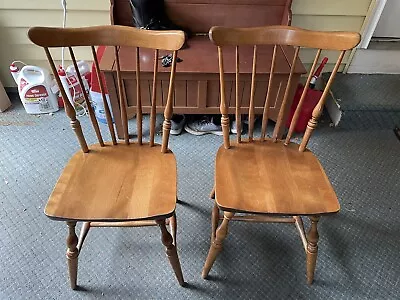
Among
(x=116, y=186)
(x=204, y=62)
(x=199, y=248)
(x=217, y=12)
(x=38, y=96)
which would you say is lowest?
(x=199, y=248)

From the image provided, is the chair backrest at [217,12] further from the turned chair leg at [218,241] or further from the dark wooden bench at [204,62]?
the turned chair leg at [218,241]

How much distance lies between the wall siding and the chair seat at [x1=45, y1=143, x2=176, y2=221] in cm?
101

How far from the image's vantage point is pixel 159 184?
3.24 feet

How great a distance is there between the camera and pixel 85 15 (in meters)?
1.74

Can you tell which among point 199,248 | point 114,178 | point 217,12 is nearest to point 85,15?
point 217,12

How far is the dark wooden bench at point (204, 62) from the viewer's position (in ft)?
4.83

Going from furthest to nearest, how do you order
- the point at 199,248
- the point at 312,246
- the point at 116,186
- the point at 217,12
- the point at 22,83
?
the point at 22,83 → the point at 217,12 → the point at 199,248 → the point at 312,246 → the point at 116,186

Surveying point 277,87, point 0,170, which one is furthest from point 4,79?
point 277,87

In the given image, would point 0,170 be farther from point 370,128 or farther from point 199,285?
point 370,128

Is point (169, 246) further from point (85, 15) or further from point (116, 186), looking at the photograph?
point (85, 15)

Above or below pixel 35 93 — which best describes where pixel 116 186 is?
above

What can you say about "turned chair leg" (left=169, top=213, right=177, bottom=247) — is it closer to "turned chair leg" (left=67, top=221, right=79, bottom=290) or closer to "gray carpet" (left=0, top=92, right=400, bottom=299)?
"gray carpet" (left=0, top=92, right=400, bottom=299)

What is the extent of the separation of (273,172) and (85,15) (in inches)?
56.4

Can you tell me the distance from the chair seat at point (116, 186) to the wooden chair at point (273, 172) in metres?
0.18
